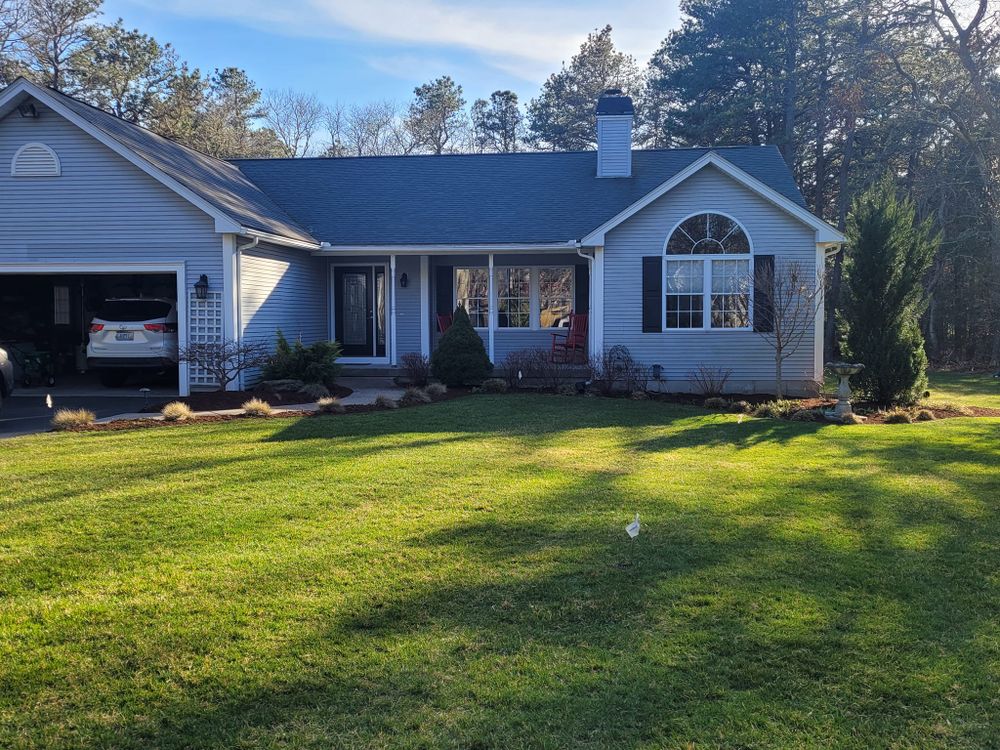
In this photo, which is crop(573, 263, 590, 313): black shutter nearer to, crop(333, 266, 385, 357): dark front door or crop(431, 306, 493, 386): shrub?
crop(431, 306, 493, 386): shrub

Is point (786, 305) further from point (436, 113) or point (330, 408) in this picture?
point (436, 113)

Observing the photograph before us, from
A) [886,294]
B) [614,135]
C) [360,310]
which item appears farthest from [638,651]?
[614,135]

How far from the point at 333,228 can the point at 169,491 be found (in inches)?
413

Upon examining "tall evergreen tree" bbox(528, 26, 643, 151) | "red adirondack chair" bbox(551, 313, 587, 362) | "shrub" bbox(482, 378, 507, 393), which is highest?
"tall evergreen tree" bbox(528, 26, 643, 151)

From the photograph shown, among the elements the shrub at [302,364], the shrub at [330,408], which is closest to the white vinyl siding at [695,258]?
the shrub at [302,364]

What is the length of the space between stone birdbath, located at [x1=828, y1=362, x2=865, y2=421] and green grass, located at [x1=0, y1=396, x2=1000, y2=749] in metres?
3.56

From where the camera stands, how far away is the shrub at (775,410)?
11312mm

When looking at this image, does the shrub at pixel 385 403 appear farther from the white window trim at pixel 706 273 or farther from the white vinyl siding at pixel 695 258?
the white window trim at pixel 706 273

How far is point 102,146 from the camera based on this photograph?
1244 centimetres

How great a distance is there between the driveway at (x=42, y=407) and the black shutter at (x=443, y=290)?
618 cm

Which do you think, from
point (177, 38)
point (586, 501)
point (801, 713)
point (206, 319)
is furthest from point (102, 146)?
point (177, 38)

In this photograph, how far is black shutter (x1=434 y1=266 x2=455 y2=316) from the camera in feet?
53.3

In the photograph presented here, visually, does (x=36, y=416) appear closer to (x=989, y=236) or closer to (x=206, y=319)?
(x=206, y=319)

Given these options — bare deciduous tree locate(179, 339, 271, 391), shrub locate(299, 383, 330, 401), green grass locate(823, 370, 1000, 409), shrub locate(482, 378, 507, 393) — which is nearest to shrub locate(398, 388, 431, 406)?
shrub locate(482, 378, 507, 393)
